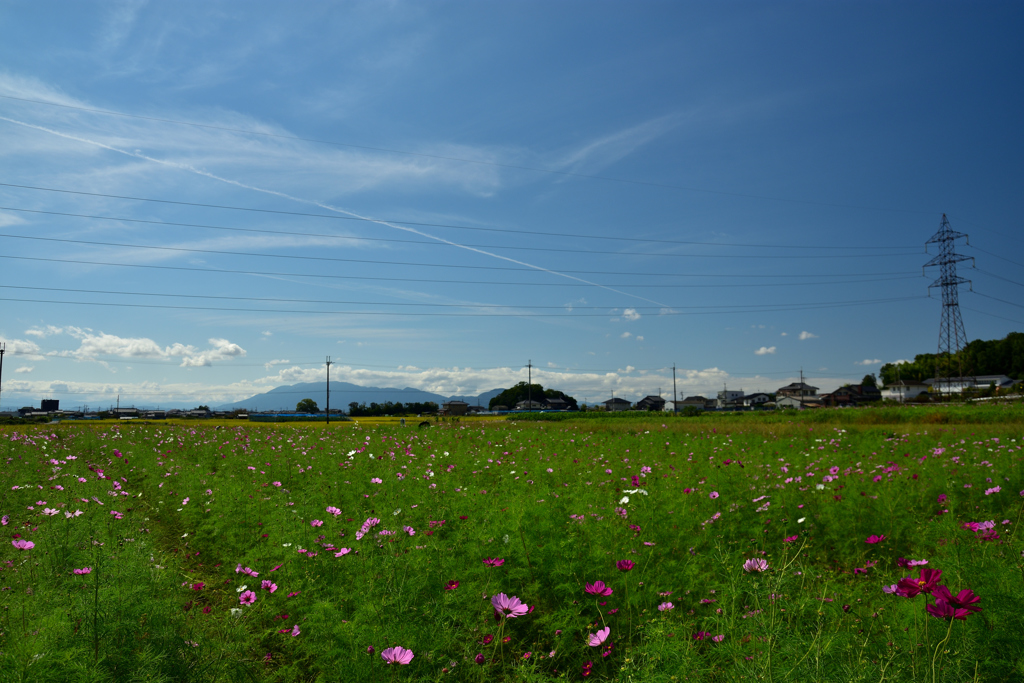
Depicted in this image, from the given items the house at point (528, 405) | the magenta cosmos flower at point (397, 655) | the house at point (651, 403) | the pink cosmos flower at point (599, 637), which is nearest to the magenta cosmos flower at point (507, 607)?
the pink cosmos flower at point (599, 637)

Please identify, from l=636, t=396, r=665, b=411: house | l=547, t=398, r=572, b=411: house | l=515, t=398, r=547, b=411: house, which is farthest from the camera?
l=636, t=396, r=665, b=411: house

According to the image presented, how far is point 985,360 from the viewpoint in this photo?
91.0 meters

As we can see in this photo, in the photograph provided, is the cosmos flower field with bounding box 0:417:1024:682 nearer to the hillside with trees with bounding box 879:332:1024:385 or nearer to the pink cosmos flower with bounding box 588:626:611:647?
the pink cosmos flower with bounding box 588:626:611:647

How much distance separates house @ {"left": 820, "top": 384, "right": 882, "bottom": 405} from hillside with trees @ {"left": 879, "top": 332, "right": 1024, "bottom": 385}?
20.5 ft

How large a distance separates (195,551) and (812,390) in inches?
5161

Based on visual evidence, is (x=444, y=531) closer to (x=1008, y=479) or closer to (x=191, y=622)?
(x=191, y=622)

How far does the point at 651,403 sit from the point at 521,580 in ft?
395

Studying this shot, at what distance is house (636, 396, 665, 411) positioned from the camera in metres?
117

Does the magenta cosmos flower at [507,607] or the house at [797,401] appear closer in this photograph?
the magenta cosmos flower at [507,607]

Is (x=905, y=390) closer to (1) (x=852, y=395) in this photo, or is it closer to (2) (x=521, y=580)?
(1) (x=852, y=395)

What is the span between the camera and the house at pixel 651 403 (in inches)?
4599

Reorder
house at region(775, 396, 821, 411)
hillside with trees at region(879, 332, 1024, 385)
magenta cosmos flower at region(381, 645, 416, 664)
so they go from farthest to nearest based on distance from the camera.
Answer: house at region(775, 396, 821, 411)
hillside with trees at region(879, 332, 1024, 385)
magenta cosmos flower at region(381, 645, 416, 664)

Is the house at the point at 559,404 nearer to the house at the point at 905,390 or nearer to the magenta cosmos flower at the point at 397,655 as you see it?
the house at the point at 905,390

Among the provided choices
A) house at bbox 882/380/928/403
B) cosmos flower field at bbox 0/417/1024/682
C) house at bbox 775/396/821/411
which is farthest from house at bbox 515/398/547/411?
cosmos flower field at bbox 0/417/1024/682
